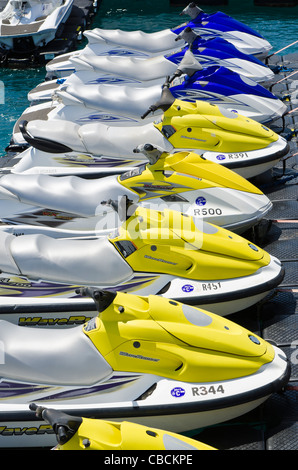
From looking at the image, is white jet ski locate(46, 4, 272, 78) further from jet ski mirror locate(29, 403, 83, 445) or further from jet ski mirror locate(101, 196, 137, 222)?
jet ski mirror locate(29, 403, 83, 445)

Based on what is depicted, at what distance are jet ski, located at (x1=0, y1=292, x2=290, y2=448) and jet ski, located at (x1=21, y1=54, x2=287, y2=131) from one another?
4183mm

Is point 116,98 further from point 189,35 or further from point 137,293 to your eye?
point 137,293

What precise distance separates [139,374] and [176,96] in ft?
15.4

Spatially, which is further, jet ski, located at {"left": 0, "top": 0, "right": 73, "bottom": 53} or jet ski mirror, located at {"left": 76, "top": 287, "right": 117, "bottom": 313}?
jet ski, located at {"left": 0, "top": 0, "right": 73, "bottom": 53}

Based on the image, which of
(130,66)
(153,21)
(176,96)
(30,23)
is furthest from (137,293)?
(153,21)

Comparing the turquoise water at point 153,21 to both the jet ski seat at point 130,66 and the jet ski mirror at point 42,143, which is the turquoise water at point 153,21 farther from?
the jet ski mirror at point 42,143

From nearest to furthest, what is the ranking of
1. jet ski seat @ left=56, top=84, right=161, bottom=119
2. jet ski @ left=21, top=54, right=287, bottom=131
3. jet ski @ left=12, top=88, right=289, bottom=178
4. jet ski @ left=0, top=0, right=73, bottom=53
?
jet ski @ left=12, top=88, right=289, bottom=178 < jet ski @ left=21, top=54, right=287, bottom=131 < jet ski seat @ left=56, top=84, right=161, bottom=119 < jet ski @ left=0, top=0, right=73, bottom=53

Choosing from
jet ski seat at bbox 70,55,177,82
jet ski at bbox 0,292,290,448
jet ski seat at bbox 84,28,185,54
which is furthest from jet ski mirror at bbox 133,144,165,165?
jet ski seat at bbox 84,28,185,54

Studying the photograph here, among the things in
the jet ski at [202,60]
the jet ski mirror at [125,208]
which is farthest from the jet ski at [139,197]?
the jet ski at [202,60]

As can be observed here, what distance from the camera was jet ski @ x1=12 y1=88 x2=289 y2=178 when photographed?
295 inches

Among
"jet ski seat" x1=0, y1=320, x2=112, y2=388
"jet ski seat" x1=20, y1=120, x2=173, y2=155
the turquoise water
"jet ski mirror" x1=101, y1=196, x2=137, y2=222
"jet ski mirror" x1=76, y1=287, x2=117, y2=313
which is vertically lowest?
the turquoise water

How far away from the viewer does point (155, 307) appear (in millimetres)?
4699

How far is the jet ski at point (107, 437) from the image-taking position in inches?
154

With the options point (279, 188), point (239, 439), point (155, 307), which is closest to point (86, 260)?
point (155, 307)
